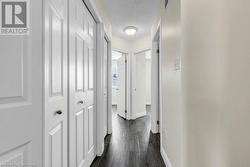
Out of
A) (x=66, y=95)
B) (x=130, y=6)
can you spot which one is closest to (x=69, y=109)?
(x=66, y=95)

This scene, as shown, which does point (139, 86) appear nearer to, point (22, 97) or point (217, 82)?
point (217, 82)

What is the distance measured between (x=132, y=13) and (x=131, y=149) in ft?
8.19

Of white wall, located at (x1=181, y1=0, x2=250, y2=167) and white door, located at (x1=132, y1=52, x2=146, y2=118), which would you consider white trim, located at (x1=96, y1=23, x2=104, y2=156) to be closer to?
white wall, located at (x1=181, y1=0, x2=250, y2=167)

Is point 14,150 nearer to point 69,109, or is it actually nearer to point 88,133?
point 69,109

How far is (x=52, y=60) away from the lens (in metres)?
1.13

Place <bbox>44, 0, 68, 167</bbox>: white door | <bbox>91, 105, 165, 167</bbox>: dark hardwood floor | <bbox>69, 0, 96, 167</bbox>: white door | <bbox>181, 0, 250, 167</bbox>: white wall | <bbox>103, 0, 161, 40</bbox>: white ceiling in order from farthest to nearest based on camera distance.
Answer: <bbox>103, 0, 161, 40</bbox>: white ceiling < <bbox>91, 105, 165, 167</bbox>: dark hardwood floor < <bbox>69, 0, 96, 167</bbox>: white door < <bbox>44, 0, 68, 167</bbox>: white door < <bbox>181, 0, 250, 167</bbox>: white wall

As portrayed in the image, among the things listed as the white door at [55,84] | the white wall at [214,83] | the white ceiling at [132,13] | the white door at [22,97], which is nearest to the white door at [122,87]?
the white ceiling at [132,13]

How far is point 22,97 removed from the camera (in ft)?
2.67

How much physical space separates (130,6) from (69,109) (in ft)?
7.16

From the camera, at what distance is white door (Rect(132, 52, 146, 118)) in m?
5.03

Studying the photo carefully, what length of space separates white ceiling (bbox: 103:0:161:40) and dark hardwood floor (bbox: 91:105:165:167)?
2467 millimetres

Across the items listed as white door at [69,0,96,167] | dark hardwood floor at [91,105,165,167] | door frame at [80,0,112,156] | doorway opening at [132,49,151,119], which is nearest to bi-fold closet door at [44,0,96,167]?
white door at [69,0,96,167]

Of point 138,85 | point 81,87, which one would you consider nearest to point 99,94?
point 81,87

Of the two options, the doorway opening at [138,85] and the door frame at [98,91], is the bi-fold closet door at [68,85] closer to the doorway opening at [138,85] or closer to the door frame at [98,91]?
the door frame at [98,91]
